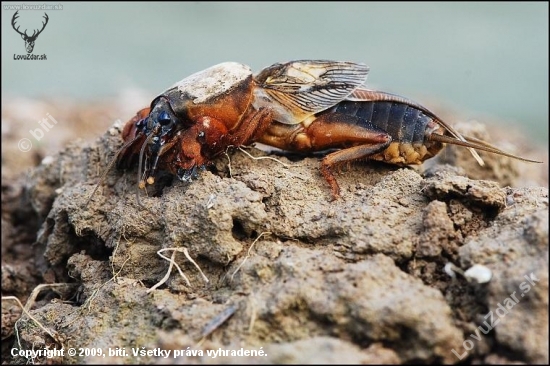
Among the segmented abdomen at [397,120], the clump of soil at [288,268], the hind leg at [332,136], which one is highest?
the segmented abdomen at [397,120]

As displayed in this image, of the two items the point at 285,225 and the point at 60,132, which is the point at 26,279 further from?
the point at 60,132

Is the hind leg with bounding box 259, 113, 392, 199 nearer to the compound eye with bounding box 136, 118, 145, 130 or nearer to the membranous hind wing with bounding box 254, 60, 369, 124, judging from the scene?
the membranous hind wing with bounding box 254, 60, 369, 124

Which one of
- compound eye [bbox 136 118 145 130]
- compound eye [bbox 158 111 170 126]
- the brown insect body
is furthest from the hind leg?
compound eye [bbox 136 118 145 130]

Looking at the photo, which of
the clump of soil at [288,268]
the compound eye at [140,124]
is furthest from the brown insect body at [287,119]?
the clump of soil at [288,268]

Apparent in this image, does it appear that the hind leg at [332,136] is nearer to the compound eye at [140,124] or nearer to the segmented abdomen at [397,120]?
the segmented abdomen at [397,120]

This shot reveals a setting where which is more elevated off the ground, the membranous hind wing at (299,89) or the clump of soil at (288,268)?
the membranous hind wing at (299,89)

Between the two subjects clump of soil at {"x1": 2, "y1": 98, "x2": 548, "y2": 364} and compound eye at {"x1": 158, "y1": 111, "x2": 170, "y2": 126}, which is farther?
compound eye at {"x1": 158, "y1": 111, "x2": 170, "y2": 126}
